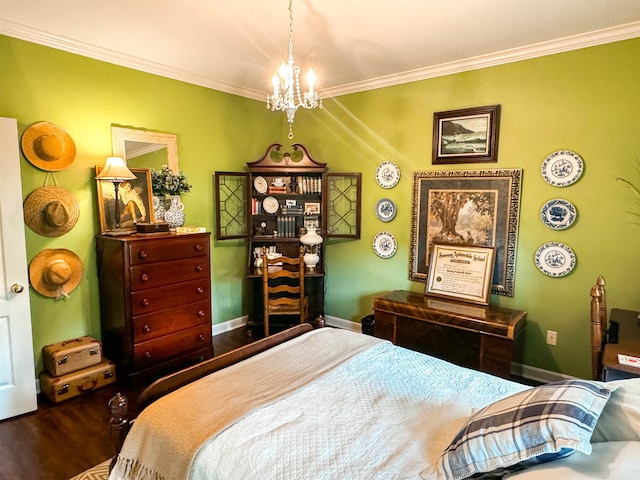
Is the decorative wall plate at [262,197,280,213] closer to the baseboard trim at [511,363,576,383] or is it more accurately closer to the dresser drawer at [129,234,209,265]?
the dresser drawer at [129,234,209,265]

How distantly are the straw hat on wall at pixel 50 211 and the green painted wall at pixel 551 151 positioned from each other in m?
2.72

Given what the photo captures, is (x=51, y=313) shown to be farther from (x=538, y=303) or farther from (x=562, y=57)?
(x=562, y=57)

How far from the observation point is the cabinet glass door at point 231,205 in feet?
13.1

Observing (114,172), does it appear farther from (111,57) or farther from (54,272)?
(111,57)

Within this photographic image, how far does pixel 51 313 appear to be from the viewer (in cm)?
294

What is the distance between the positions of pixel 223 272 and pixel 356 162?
1874 millimetres

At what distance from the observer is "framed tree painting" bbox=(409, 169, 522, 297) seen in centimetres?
318

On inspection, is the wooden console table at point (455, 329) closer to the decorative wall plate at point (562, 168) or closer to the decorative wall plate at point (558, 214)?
the decorative wall plate at point (558, 214)

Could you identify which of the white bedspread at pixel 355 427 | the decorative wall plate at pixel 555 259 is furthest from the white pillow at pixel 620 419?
the decorative wall plate at pixel 555 259

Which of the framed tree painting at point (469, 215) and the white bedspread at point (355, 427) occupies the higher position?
the framed tree painting at point (469, 215)

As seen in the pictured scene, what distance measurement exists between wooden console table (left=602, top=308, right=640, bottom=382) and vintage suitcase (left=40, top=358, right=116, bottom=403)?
3250mm

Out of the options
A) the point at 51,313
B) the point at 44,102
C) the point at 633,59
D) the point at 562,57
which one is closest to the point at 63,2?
the point at 44,102

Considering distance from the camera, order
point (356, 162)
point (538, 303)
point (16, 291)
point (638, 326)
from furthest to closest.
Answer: point (356, 162) < point (538, 303) < point (16, 291) < point (638, 326)

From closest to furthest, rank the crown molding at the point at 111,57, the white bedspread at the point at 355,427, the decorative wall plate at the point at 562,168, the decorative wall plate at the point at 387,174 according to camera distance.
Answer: the white bedspread at the point at 355,427 < the crown molding at the point at 111,57 < the decorative wall plate at the point at 562,168 < the decorative wall plate at the point at 387,174
